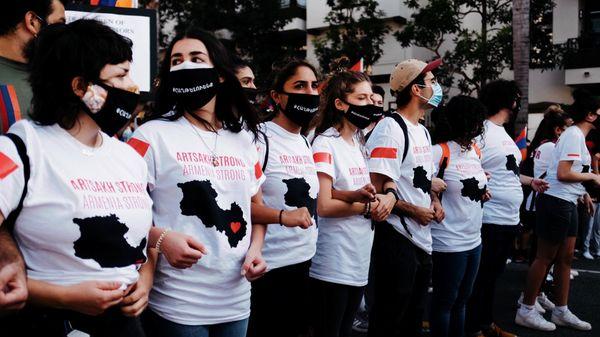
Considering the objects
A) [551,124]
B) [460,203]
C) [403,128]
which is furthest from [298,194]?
[551,124]

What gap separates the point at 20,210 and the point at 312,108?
75.0 inches

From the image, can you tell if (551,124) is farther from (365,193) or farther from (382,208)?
(365,193)

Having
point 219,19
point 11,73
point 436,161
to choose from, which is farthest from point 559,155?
point 219,19

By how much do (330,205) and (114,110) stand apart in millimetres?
1607

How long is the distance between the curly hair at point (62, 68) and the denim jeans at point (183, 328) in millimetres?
838

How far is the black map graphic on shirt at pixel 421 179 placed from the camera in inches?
148

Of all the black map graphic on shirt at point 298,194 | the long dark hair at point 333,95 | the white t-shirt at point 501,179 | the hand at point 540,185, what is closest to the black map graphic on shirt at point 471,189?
the white t-shirt at point 501,179

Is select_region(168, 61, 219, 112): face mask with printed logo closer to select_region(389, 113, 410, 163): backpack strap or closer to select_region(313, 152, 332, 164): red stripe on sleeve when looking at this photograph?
select_region(313, 152, 332, 164): red stripe on sleeve

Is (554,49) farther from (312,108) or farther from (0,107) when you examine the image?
(0,107)

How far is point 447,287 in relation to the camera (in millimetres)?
4023

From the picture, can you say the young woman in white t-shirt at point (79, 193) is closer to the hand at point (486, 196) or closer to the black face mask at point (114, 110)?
the black face mask at point (114, 110)

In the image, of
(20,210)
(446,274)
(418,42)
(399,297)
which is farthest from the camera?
(418,42)

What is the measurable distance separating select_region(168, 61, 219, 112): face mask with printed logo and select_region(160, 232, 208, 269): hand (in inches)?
23.7

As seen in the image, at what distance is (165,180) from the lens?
85.9 inches
